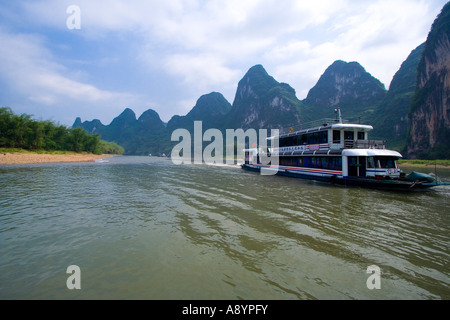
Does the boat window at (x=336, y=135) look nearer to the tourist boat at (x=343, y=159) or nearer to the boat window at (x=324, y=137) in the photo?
the tourist boat at (x=343, y=159)

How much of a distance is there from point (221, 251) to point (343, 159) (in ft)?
58.4

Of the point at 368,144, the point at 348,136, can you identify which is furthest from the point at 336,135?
the point at 368,144

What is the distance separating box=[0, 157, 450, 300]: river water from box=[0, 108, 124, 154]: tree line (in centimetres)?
5296

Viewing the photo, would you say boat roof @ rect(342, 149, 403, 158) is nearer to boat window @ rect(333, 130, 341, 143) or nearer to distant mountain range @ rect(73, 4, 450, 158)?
boat window @ rect(333, 130, 341, 143)

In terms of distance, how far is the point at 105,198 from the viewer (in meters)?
12.6

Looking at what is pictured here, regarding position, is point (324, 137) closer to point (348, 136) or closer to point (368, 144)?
point (348, 136)

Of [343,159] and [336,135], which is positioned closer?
[343,159]

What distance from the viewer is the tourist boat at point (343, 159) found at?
55.9 feet

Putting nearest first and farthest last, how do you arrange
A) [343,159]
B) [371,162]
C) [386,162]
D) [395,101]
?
[386,162] < [371,162] < [343,159] < [395,101]

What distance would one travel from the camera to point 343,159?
19.5 m

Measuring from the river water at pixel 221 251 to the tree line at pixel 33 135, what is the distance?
52955 mm

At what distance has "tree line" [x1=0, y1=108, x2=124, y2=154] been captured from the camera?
154 ft
